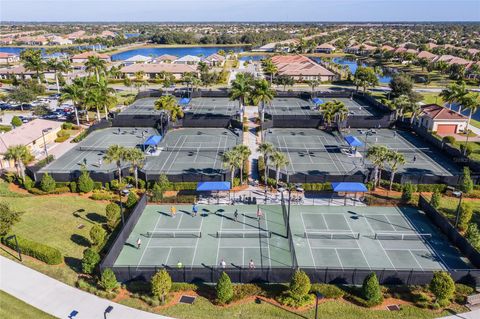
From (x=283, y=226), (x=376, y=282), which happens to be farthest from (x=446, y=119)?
(x=376, y=282)

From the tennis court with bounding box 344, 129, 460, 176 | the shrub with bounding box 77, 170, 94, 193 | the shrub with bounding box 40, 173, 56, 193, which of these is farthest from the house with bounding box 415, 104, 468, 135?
the shrub with bounding box 40, 173, 56, 193

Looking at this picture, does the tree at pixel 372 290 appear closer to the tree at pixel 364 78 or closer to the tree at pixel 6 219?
the tree at pixel 6 219

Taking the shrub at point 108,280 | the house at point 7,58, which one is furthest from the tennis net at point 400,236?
the house at point 7,58

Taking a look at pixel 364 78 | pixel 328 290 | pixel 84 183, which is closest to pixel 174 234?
pixel 84 183

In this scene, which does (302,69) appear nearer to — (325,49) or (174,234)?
(325,49)

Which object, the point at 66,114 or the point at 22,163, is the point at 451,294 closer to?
the point at 22,163

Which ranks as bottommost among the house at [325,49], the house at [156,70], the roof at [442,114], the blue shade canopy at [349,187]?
the blue shade canopy at [349,187]
